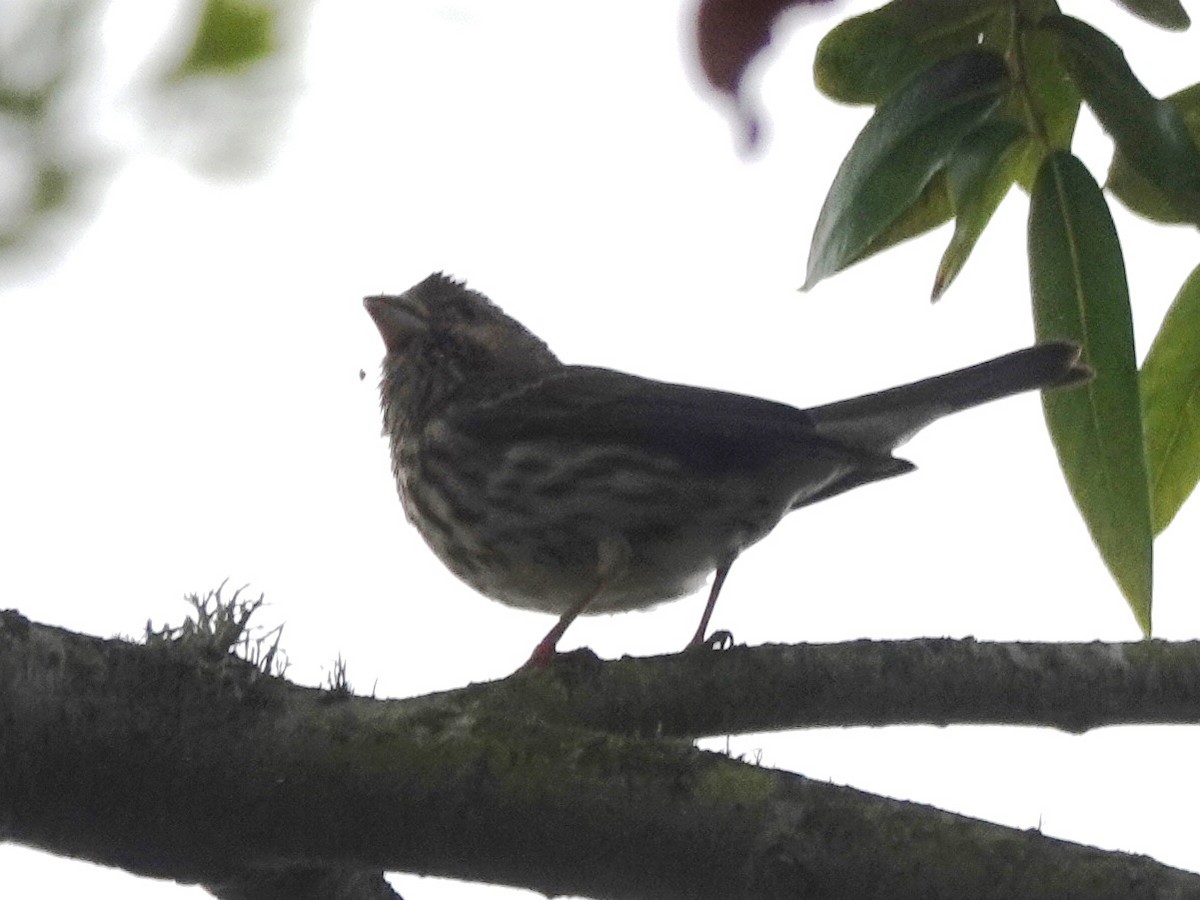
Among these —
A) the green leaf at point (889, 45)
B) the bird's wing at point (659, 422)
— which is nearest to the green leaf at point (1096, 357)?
the green leaf at point (889, 45)

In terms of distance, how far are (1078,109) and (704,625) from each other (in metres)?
2.25

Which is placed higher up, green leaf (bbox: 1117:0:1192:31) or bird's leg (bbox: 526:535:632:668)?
green leaf (bbox: 1117:0:1192:31)

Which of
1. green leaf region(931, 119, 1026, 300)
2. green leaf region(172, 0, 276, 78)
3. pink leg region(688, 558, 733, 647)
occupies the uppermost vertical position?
green leaf region(931, 119, 1026, 300)

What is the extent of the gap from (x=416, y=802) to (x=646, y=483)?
2.52 meters

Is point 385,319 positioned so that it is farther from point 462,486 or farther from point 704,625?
point 704,625

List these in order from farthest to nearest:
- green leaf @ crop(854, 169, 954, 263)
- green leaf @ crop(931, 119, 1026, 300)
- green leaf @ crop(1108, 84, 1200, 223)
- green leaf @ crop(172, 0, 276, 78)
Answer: green leaf @ crop(854, 169, 954, 263) < green leaf @ crop(1108, 84, 1200, 223) < green leaf @ crop(931, 119, 1026, 300) < green leaf @ crop(172, 0, 276, 78)

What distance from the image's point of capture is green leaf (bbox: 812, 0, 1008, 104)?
2.71 m

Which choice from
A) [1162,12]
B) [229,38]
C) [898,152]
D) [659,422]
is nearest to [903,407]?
[659,422]

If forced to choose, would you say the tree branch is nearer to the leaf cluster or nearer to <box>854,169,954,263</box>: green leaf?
the leaf cluster

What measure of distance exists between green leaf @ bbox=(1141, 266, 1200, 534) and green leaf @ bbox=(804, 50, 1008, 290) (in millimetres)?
712

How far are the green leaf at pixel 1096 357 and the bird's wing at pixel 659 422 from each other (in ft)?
5.86

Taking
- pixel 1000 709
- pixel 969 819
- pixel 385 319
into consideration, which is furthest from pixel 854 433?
pixel 969 819

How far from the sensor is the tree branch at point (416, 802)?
2334mm

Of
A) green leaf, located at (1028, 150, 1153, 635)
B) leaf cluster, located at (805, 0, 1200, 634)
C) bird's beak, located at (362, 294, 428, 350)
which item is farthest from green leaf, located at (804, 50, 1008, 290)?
bird's beak, located at (362, 294, 428, 350)
